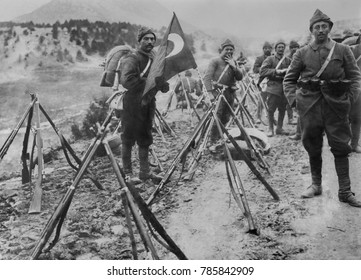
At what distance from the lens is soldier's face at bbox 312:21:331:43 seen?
4277 mm

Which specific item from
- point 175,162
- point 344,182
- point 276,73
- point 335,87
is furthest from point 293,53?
point 175,162

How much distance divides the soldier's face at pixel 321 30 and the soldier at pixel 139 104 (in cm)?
194

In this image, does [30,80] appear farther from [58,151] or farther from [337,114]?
[337,114]

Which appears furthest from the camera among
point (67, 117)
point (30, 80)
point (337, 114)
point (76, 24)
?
point (76, 24)

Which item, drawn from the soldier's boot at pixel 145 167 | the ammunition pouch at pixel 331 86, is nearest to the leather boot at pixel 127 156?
the soldier's boot at pixel 145 167

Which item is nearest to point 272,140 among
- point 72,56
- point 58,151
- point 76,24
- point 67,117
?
point 58,151

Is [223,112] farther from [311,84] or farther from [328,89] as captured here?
[328,89]

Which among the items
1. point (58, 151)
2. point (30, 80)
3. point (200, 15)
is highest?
point (200, 15)

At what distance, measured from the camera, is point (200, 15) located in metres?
5.63

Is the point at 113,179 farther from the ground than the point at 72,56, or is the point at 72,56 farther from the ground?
the point at 72,56

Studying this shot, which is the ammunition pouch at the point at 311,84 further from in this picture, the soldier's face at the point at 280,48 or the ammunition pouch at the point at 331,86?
the soldier's face at the point at 280,48

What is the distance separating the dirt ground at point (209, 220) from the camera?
12.4ft
